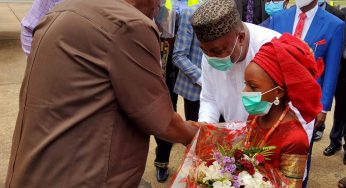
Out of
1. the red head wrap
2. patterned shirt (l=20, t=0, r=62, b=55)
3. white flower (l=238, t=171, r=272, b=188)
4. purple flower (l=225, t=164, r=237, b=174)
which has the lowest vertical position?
patterned shirt (l=20, t=0, r=62, b=55)

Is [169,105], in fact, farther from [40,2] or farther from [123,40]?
[40,2]

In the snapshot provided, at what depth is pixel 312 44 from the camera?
3383 mm

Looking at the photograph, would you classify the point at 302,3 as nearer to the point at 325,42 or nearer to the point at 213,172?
the point at 325,42

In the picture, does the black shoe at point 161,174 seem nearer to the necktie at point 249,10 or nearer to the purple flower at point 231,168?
the necktie at point 249,10

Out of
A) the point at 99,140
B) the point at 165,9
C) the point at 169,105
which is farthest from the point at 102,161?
the point at 165,9

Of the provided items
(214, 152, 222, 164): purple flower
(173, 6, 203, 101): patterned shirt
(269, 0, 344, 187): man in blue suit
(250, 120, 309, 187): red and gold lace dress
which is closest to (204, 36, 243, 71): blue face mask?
(250, 120, 309, 187): red and gold lace dress

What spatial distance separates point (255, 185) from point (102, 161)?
65 cm

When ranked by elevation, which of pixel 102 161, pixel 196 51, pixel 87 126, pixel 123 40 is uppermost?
pixel 123 40

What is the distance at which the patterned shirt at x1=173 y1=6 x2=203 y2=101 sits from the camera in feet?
11.7

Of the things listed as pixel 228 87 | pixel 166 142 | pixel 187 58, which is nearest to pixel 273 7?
pixel 187 58

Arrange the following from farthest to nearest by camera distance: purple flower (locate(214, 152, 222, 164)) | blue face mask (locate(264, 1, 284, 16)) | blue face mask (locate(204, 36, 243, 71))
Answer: blue face mask (locate(264, 1, 284, 16)) < blue face mask (locate(204, 36, 243, 71)) < purple flower (locate(214, 152, 222, 164))

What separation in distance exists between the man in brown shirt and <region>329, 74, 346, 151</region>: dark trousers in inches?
133

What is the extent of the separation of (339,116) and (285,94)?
2.93 meters

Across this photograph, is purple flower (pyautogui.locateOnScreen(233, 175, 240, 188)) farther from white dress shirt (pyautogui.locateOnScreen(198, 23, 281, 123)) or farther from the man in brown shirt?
white dress shirt (pyautogui.locateOnScreen(198, 23, 281, 123))
